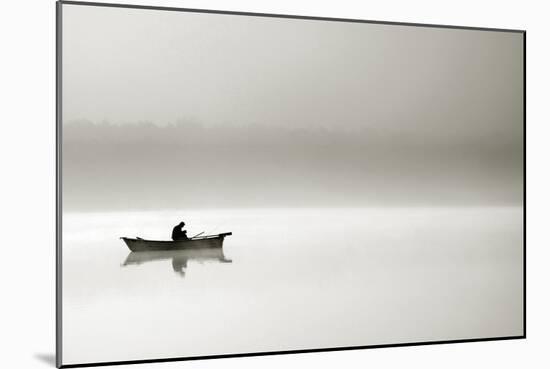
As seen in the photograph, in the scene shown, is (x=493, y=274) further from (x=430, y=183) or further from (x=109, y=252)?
(x=109, y=252)

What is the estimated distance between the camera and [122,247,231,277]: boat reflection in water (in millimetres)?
5117

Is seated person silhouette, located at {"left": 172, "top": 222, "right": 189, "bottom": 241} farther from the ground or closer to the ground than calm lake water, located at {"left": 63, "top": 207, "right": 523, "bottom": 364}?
farther from the ground

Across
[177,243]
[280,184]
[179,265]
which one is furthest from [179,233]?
[280,184]

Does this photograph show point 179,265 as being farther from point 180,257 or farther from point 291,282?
point 291,282

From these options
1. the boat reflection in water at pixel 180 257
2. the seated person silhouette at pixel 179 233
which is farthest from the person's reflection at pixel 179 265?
the seated person silhouette at pixel 179 233

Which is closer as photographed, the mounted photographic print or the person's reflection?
the mounted photographic print

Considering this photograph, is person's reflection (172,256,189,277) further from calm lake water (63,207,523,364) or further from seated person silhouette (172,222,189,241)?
seated person silhouette (172,222,189,241)

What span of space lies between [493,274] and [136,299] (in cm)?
238

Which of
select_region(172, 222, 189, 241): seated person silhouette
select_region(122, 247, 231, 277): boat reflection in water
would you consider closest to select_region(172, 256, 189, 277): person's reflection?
select_region(122, 247, 231, 277): boat reflection in water

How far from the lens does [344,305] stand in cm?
549

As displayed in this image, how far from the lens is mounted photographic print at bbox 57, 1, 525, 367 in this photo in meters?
5.06

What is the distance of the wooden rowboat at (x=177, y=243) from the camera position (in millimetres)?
5125

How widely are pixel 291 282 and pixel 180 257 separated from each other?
0.71 metres

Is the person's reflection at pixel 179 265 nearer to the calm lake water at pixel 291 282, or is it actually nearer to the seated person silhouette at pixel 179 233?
the calm lake water at pixel 291 282
